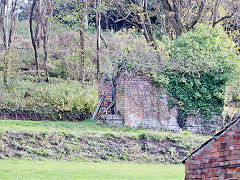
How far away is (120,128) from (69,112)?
151 inches

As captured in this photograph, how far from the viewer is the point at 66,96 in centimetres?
2247

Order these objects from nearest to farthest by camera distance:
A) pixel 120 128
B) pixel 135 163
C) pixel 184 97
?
pixel 135 163 < pixel 120 128 < pixel 184 97

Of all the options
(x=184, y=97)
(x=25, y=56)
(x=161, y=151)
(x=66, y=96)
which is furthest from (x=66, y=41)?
(x=161, y=151)

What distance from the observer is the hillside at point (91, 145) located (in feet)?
45.6

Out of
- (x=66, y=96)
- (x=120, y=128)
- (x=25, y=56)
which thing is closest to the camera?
(x=120, y=128)

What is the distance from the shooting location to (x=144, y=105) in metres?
20.1

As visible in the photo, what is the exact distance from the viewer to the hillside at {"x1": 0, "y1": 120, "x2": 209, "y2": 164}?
45.6 feet

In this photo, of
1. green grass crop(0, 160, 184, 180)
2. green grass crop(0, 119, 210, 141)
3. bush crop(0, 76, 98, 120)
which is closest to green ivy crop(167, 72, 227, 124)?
green grass crop(0, 119, 210, 141)

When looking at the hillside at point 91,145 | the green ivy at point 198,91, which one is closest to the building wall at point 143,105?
the green ivy at point 198,91

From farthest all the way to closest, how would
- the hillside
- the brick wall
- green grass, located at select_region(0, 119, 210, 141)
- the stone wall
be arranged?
1. the brick wall
2. the stone wall
3. green grass, located at select_region(0, 119, 210, 141)
4. the hillside

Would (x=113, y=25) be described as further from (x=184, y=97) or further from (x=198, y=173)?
(x=198, y=173)

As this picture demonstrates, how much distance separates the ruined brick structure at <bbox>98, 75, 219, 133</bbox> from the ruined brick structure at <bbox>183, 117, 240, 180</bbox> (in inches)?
559

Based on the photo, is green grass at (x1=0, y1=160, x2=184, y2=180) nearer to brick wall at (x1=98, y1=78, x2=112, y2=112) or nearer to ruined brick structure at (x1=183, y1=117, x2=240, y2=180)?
ruined brick structure at (x1=183, y1=117, x2=240, y2=180)

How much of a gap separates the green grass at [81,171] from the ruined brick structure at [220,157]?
542cm
